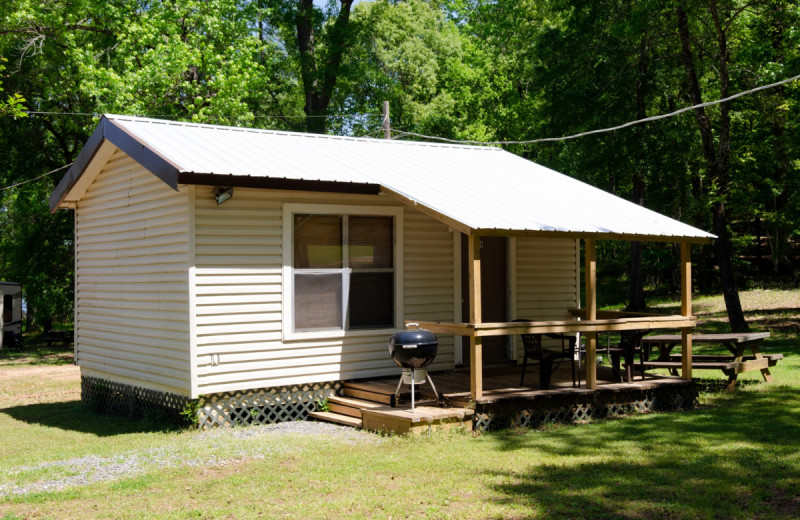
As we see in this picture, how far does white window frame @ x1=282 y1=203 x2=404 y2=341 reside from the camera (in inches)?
403

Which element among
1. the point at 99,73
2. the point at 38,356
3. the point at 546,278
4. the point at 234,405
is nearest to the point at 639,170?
the point at 546,278

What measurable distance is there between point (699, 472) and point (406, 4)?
102 ft

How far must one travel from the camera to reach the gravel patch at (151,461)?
7.28 metres

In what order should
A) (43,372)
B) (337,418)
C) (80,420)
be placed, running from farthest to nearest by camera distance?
(43,372) → (80,420) → (337,418)

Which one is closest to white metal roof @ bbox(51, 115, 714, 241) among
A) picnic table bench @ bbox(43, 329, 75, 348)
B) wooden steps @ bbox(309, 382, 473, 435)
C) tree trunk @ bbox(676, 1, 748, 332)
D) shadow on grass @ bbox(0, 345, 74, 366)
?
wooden steps @ bbox(309, 382, 473, 435)

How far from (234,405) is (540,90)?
743 inches

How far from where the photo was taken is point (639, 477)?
23.2 feet

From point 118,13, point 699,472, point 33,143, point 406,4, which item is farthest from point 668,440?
point 406,4

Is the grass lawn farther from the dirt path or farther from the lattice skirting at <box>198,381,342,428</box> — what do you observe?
the dirt path

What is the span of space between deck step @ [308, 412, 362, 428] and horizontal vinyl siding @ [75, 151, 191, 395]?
5.49 ft

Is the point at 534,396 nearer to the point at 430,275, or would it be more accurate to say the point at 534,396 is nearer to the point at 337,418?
the point at 337,418

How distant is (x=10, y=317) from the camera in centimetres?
2752

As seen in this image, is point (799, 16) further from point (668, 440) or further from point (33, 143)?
point (33, 143)

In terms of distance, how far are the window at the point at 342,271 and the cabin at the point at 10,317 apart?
2051cm
